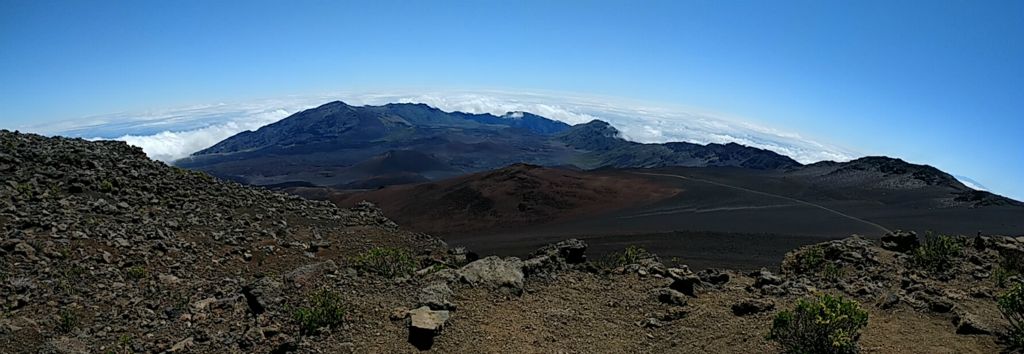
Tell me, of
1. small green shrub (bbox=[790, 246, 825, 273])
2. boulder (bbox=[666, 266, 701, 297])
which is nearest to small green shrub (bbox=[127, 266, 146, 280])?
boulder (bbox=[666, 266, 701, 297])

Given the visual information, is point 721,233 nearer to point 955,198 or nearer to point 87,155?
point 955,198

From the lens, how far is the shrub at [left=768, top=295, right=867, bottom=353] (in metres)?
6.26

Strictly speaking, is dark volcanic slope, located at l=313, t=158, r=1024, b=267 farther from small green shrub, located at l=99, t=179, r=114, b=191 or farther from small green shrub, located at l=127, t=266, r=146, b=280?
small green shrub, located at l=127, t=266, r=146, b=280

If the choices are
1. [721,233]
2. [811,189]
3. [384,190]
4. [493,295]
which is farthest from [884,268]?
[384,190]

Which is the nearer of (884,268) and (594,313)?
(594,313)

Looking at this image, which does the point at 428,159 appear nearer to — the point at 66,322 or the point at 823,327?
the point at 66,322

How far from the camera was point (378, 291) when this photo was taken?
28.9 ft

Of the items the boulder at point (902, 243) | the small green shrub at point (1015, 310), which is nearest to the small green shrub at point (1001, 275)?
the small green shrub at point (1015, 310)

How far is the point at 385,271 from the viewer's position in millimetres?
9953

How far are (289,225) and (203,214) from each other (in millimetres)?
2219

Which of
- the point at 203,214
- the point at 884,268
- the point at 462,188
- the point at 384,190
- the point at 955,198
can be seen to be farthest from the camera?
the point at 384,190

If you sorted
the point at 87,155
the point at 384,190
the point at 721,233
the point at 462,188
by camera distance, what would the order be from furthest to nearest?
the point at 384,190
the point at 462,188
the point at 721,233
the point at 87,155

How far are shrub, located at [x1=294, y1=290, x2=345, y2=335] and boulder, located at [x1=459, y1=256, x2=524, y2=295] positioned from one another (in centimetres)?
234

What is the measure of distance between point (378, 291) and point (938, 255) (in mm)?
10341
